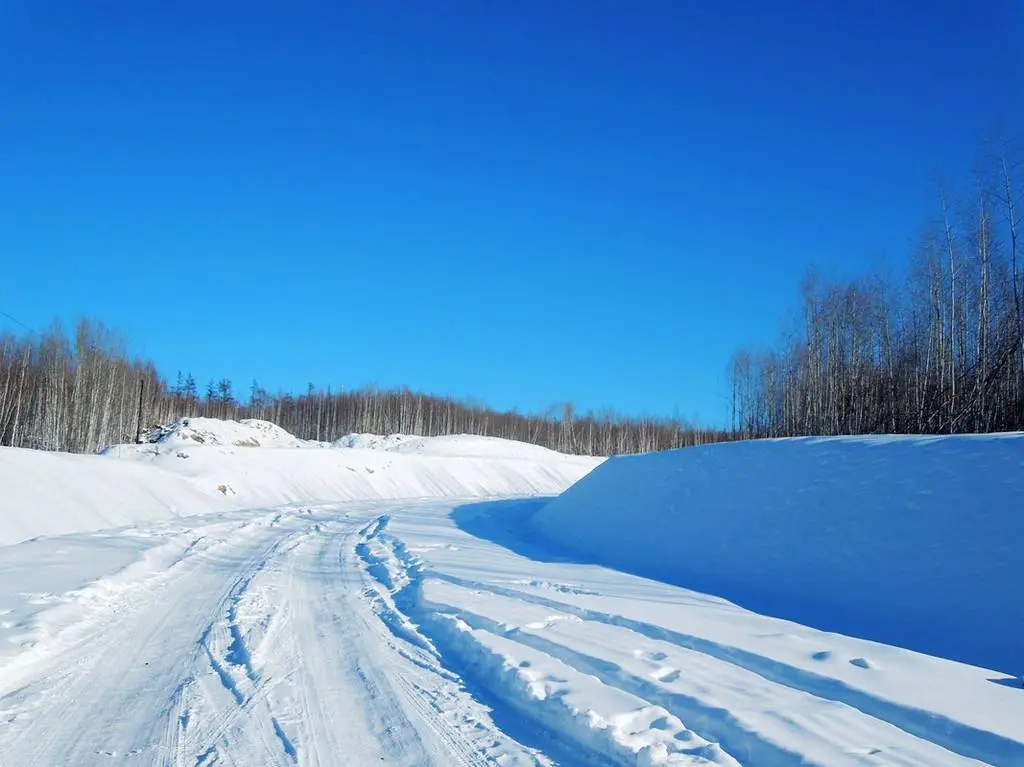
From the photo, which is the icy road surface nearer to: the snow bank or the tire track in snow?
the tire track in snow

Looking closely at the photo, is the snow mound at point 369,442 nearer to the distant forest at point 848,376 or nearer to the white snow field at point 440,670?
the distant forest at point 848,376

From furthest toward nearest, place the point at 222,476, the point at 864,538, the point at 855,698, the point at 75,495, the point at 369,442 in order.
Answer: the point at 369,442
the point at 222,476
the point at 75,495
the point at 864,538
the point at 855,698

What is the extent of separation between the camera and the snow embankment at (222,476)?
52.8 ft

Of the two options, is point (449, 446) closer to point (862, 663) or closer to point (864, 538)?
point (864, 538)

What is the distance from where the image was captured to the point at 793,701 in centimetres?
455

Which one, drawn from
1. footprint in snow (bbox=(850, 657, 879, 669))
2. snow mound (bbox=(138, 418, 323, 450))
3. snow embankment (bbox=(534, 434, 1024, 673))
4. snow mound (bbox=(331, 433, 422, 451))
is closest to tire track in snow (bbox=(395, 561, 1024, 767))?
footprint in snow (bbox=(850, 657, 879, 669))

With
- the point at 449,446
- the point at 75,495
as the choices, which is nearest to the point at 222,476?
the point at 75,495

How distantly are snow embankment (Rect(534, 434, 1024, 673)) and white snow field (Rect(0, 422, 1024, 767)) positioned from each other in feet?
0.55

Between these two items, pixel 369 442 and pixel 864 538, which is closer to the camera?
pixel 864 538

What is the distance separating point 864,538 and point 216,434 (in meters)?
39.1

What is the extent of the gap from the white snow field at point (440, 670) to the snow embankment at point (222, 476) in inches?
157

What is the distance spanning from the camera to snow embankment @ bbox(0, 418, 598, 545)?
634 inches

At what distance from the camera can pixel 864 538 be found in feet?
27.8

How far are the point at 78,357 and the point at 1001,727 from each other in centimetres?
4704
